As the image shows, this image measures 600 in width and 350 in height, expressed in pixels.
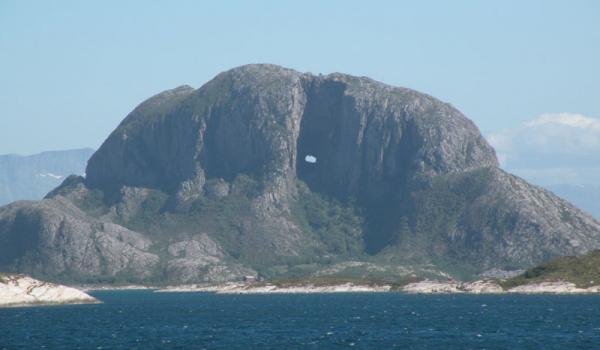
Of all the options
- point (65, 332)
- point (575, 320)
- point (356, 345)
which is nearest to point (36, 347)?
point (65, 332)

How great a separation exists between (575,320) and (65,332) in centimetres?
7464

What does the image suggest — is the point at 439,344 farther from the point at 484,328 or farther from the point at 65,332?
the point at 65,332

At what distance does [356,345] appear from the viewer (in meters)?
148

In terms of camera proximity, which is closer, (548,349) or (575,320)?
(548,349)

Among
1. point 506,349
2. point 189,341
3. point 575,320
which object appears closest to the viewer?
point 506,349

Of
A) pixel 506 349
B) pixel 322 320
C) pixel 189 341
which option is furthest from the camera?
pixel 322 320

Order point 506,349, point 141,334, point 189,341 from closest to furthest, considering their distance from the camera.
Result: point 506,349 < point 189,341 < point 141,334

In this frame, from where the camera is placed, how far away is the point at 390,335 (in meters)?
165

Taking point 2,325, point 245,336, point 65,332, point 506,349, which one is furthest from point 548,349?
point 2,325

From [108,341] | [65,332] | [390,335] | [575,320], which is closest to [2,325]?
[65,332]

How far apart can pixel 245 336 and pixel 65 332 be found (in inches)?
1031

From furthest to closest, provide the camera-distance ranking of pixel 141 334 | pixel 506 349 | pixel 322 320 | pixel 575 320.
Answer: pixel 322 320
pixel 575 320
pixel 141 334
pixel 506 349

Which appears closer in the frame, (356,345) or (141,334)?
(356,345)

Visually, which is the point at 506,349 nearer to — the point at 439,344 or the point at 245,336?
the point at 439,344
